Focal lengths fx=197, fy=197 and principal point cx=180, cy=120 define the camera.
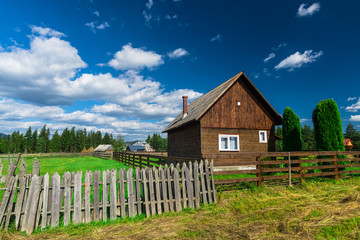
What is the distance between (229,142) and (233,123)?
159 cm

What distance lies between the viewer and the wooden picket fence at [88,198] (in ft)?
15.7

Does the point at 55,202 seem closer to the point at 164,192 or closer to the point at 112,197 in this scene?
the point at 112,197

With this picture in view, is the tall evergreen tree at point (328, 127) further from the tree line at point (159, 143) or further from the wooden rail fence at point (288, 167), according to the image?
the tree line at point (159, 143)

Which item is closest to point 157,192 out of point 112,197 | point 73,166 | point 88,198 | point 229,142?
point 112,197

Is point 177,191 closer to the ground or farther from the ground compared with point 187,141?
closer to the ground

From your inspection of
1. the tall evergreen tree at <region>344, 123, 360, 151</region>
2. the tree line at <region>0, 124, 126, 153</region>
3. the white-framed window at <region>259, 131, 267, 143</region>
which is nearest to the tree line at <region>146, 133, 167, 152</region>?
the tree line at <region>0, 124, 126, 153</region>

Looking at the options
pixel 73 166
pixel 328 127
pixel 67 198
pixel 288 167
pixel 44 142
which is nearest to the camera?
pixel 67 198

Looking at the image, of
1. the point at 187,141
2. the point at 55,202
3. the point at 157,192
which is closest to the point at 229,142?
the point at 187,141

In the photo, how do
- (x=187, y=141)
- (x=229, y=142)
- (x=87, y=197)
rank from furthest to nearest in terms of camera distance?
(x=187, y=141) → (x=229, y=142) → (x=87, y=197)

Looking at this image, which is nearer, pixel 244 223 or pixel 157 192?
pixel 244 223

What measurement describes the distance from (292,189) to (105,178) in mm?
7369

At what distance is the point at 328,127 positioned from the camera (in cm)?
→ 1224

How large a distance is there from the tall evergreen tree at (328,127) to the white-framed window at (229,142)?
5517 mm

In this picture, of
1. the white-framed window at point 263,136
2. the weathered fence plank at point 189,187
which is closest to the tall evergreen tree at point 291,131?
the white-framed window at point 263,136
